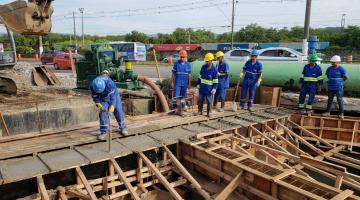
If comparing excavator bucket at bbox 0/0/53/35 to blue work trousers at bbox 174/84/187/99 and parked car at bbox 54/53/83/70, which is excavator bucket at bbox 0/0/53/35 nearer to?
blue work trousers at bbox 174/84/187/99

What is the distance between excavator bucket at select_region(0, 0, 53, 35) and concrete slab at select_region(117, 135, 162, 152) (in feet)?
14.5

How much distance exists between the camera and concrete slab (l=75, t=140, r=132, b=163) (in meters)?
5.78

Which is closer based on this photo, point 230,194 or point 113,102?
point 230,194

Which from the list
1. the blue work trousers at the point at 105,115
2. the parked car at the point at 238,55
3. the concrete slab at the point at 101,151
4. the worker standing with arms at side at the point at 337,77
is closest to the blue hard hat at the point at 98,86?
the blue work trousers at the point at 105,115

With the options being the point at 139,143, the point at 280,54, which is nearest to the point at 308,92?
the point at 139,143

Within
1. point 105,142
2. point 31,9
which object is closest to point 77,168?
point 105,142

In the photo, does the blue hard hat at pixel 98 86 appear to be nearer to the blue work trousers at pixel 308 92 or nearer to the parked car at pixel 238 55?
the blue work trousers at pixel 308 92

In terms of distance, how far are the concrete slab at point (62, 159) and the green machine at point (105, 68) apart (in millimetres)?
5546

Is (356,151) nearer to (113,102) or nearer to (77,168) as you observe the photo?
(113,102)

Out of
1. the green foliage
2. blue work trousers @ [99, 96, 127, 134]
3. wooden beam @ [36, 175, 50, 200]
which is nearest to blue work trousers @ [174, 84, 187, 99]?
blue work trousers @ [99, 96, 127, 134]

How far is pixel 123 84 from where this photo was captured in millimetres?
11352

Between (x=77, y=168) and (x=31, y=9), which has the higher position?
(x=31, y=9)

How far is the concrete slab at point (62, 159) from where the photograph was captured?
5.35 metres

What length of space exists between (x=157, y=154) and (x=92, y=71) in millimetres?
5777
